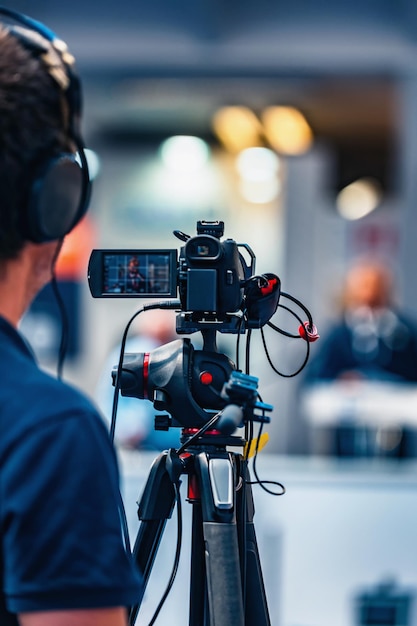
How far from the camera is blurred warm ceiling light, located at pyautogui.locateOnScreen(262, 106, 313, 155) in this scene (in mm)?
8074

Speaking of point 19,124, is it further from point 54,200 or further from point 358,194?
point 358,194

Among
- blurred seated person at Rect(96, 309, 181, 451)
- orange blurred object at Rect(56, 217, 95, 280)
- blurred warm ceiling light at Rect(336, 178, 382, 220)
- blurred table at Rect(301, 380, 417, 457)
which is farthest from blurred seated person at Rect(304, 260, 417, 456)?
blurred warm ceiling light at Rect(336, 178, 382, 220)

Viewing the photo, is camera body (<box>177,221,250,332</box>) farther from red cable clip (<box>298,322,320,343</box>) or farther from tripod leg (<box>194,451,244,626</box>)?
tripod leg (<box>194,451,244,626</box>)

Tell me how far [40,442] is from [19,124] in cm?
30

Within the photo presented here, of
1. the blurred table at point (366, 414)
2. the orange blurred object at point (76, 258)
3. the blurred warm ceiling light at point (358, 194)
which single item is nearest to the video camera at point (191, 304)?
the blurred table at point (366, 414)

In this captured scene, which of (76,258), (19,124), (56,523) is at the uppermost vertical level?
(19,124)

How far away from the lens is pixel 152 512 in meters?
1.47

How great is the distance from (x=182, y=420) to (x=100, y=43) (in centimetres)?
502

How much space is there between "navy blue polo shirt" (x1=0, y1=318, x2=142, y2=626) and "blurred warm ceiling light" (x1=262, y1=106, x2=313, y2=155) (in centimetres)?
723

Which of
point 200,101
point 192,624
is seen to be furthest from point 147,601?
point 200,101

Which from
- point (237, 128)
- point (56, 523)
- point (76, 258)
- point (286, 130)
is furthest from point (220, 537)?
point (286, 130)

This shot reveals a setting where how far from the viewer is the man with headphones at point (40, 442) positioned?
0.80 meters

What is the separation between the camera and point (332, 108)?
348 inches

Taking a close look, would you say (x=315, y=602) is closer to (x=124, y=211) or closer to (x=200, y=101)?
(x=124, y=211)
